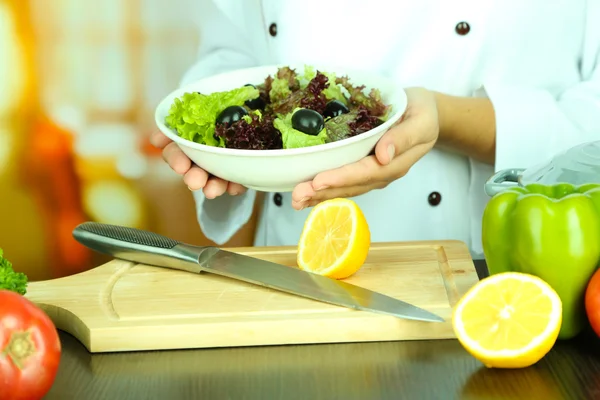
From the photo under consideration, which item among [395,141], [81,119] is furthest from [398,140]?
[81,119]

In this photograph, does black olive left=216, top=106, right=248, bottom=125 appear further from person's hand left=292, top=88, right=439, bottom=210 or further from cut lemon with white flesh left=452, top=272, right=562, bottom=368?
cut lemon with white flesh left=452, top=272, right=562, bottom=368

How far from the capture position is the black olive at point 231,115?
1018mm

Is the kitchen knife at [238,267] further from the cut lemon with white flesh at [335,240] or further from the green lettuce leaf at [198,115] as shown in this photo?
the green lettuce leaf at [198,115]

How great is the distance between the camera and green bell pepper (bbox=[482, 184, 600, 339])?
2.53ft

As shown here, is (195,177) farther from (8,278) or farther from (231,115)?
(8,278)

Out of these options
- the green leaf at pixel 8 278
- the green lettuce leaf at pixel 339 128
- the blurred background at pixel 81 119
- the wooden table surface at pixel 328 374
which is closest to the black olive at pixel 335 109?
the green lettuce leaf at pixel 339 128

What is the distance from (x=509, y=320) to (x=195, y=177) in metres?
0.47

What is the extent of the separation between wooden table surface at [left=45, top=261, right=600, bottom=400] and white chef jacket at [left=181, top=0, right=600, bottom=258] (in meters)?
0.43

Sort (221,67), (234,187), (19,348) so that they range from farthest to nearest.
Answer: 1. (221,67)
2. (234,187)
3. (19,348)

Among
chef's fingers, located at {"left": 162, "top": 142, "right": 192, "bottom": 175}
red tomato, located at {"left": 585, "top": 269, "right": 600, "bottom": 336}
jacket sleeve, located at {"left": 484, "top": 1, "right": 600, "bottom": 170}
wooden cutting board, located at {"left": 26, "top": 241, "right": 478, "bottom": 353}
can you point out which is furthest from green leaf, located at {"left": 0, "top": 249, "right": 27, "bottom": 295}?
jacket sleeve, located at {"left": 484, "top": 1, "right": 600, "bottom": 170}

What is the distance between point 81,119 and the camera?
1885 mm

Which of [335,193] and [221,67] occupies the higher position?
[221,67]

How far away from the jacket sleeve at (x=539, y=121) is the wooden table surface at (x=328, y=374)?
0.41 metres

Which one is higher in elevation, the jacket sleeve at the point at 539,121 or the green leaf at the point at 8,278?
the green leaf at the point at 8,278
